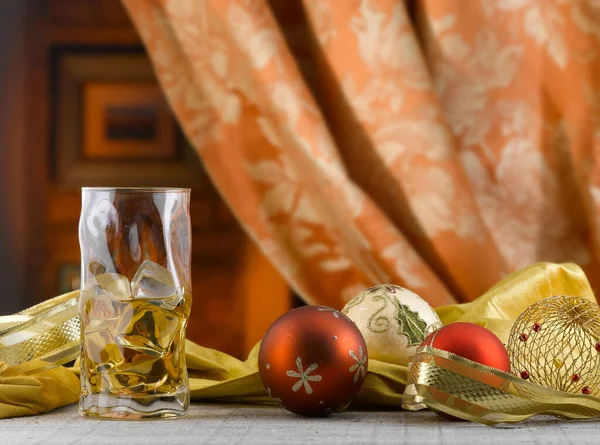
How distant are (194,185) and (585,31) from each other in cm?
66

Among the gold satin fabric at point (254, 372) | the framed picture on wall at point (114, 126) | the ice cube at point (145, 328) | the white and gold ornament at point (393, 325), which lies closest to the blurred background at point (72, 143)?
the framed picture on wall at point (114, 126)

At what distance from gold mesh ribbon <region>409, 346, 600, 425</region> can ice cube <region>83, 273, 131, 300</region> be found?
0.23 meters

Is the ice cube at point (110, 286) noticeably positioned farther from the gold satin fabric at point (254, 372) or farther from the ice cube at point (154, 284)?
the gold satin fabric at point (254, 372)

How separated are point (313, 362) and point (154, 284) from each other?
0.44ft

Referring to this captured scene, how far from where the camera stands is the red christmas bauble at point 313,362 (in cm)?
65

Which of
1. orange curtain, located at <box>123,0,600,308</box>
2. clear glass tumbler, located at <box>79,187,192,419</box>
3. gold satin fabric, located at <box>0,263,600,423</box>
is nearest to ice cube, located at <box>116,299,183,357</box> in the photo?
clear glass tumbler, located at <box>79,187,192,419</box>

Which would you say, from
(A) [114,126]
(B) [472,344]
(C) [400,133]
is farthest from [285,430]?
(A) [114,126]

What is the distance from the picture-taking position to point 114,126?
4.72ft

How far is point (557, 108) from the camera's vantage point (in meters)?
1.30

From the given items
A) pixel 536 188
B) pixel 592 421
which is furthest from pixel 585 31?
pixel 592 421

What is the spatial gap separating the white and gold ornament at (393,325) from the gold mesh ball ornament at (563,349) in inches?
3.4

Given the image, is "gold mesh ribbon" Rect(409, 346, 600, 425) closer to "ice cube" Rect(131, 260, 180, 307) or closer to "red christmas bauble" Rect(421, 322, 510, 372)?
"red christmas bauble" Rect(421, 322, 510, 372)

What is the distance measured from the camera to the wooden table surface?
1.94ft

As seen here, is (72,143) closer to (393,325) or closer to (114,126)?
(114,126)
